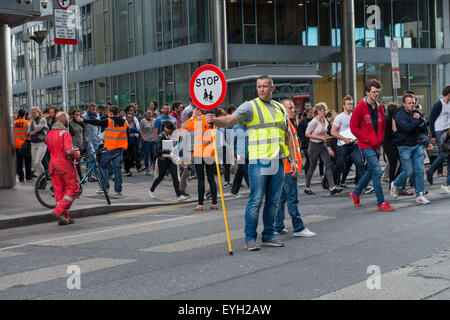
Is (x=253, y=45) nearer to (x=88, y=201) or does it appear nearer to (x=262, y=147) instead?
(x=88, y=201)

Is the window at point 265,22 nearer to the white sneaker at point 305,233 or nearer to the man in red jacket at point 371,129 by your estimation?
the man in red jacket at point 371,129

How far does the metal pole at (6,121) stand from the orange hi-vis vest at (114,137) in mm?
3333

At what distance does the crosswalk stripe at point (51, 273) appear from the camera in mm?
6375

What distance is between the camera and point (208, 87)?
8.55 meters

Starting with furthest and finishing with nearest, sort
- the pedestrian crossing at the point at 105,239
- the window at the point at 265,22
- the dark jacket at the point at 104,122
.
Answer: the window at the point at 265,22 → the dark jacket at the point at 104,122 → the pedestrian crossing at the point at 105,239

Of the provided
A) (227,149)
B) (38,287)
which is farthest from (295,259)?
(227,149)

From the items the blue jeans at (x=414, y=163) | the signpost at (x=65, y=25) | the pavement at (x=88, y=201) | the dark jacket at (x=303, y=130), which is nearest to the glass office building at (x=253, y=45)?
the dark jacket at (x=303, y=130)

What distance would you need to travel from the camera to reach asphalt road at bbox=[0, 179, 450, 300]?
582cm

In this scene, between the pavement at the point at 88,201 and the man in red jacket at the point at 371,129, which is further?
the pavement at the point at 88,201

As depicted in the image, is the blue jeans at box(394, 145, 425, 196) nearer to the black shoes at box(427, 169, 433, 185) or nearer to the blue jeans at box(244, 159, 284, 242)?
the black shoes at box(427, 169, 433, 185)
